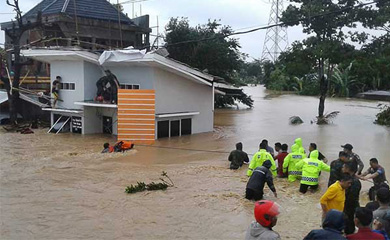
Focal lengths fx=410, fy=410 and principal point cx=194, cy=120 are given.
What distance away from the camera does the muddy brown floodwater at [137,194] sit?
27.3ft

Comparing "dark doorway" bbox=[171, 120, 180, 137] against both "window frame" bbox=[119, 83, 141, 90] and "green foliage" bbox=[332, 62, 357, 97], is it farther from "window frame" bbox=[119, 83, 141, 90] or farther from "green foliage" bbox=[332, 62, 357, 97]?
"green foliage" bbox=[332, 62, 357, 97]

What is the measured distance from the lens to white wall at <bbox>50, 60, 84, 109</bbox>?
22969 millimetres

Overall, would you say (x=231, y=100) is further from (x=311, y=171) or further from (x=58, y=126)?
(x=311, y=171)

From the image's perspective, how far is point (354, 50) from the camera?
90.0 feet

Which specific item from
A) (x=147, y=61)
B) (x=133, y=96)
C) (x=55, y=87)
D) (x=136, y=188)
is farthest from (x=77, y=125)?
(x=136, y=188)

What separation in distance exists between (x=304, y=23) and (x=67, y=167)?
20.1m

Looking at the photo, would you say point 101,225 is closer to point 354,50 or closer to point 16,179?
point 16,179

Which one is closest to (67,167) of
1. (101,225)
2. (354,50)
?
(101,225)

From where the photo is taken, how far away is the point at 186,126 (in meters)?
23.2

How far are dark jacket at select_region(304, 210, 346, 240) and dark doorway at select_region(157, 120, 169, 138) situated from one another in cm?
1729

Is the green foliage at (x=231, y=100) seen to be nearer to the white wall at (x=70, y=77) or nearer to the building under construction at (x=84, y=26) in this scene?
the building under construction at (x=84, y=26)

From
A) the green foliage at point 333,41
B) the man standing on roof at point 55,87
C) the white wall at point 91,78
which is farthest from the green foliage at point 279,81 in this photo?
the man standing on roof at point 55,87

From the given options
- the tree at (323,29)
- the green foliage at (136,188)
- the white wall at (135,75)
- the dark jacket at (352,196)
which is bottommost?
the green foliage at (136,188)

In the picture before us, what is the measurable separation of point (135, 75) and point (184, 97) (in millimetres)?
2977
